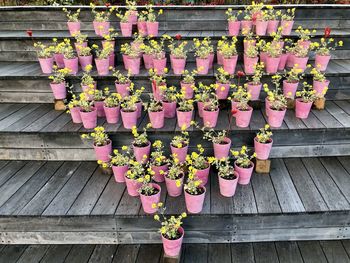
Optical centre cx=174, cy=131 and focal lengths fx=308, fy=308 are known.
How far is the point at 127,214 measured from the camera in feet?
7.16

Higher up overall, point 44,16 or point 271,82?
point 44,16

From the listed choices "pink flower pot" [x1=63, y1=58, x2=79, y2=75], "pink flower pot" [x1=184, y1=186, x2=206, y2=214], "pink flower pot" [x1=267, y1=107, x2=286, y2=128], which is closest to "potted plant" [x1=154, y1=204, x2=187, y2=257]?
"pink flower pot" [x1=184, y1=186, x2=206, y2=214]

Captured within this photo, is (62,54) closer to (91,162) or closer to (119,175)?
(91,162)

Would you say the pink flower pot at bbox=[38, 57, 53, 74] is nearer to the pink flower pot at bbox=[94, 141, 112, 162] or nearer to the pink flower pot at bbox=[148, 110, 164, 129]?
the pink flower pot at bbox=[94, 141, 112, 162]

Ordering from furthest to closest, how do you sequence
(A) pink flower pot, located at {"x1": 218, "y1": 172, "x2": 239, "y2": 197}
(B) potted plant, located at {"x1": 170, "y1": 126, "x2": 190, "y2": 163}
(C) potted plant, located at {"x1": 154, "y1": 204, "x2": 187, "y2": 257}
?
(B) potted plant, located at {"x1": 170, "y1": 126, "x2": 190, "y2": 163} < (A) pink flower pot, located at {"x1": 218, "y1": 172, "x2": 239, "y2": 197} < (C) potted plant, located at {"x1": 154, "y1": 204, "x2": 187, "y2": 257}

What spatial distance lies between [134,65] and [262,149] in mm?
1534

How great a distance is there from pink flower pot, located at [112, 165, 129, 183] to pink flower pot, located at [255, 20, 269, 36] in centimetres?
214

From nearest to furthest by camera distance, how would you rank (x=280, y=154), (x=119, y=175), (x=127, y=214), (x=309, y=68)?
(x=127, y=214) < (x=119, y=175) < (x=280, y=154) < (x=309, y=68)

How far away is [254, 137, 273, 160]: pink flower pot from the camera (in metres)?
2.47

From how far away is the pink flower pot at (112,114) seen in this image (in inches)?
108

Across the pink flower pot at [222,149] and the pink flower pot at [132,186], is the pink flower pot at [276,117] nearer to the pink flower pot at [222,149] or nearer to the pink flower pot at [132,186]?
the pink flower pot at [222,149]

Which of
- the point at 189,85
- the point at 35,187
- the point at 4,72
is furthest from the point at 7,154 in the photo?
the point at 189,85

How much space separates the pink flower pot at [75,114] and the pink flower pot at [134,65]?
713mm

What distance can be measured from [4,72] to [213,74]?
7.33 feet
